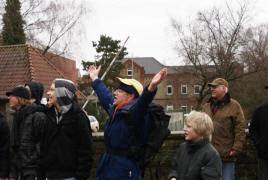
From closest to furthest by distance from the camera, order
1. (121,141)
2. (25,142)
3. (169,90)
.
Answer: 1. (121,141)
2. (25,142)
3. (169,90)

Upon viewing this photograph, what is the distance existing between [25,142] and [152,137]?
1870 mm

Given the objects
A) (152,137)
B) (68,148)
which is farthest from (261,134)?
(68,148)

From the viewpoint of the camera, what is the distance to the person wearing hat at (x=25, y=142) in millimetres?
4770

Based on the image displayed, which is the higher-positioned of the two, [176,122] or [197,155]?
[197,155]

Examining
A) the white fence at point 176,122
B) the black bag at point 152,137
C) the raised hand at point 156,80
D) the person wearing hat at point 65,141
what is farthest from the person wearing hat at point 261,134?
the white fence at point 176,122

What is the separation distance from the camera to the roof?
19.6 m

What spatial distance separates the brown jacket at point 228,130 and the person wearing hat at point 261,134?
0.19 m

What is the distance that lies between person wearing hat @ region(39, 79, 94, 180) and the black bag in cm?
51

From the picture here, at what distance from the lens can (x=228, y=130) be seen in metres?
5.50

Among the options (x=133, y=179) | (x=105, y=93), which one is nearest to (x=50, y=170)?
(x=133, y=179)

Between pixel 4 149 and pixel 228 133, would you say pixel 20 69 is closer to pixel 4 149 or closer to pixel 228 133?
pixel 4 149

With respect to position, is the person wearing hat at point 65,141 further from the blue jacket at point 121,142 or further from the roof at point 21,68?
the roof at point 21,68

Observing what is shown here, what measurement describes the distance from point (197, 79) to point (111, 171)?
3162 centimetres

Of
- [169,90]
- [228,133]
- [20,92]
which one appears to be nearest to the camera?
[20,92]
